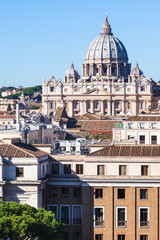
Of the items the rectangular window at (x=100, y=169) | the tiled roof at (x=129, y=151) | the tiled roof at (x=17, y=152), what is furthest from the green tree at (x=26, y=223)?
the tiled roof at (x=129, y=151)

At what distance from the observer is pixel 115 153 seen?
47500 millimetres

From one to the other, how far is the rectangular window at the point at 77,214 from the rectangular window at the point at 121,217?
2.03 meters

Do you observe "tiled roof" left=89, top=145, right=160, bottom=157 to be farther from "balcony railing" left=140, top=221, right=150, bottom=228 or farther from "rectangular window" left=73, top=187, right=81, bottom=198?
"balcony railing" left=140, top=221, right=150, bottom=228

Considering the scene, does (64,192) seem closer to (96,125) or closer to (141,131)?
(141,131)

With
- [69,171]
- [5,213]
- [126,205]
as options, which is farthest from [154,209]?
[5,213]

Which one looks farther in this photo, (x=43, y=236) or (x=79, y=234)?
(x=79, y=234)

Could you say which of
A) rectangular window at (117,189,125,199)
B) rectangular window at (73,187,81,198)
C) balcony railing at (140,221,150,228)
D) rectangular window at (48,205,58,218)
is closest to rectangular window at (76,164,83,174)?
rectangular window at (73,187,81,198)

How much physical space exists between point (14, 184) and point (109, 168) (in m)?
4.82

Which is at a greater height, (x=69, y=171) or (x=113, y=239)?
(x=69, y=171)

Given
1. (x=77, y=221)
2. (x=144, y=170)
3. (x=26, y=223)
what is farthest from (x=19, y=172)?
(x=144, y=170)

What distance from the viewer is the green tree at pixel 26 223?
1644 inches

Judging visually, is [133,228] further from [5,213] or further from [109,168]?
[5,213]

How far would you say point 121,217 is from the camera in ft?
153

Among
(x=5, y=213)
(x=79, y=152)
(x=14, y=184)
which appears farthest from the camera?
(x=79, y=152)
